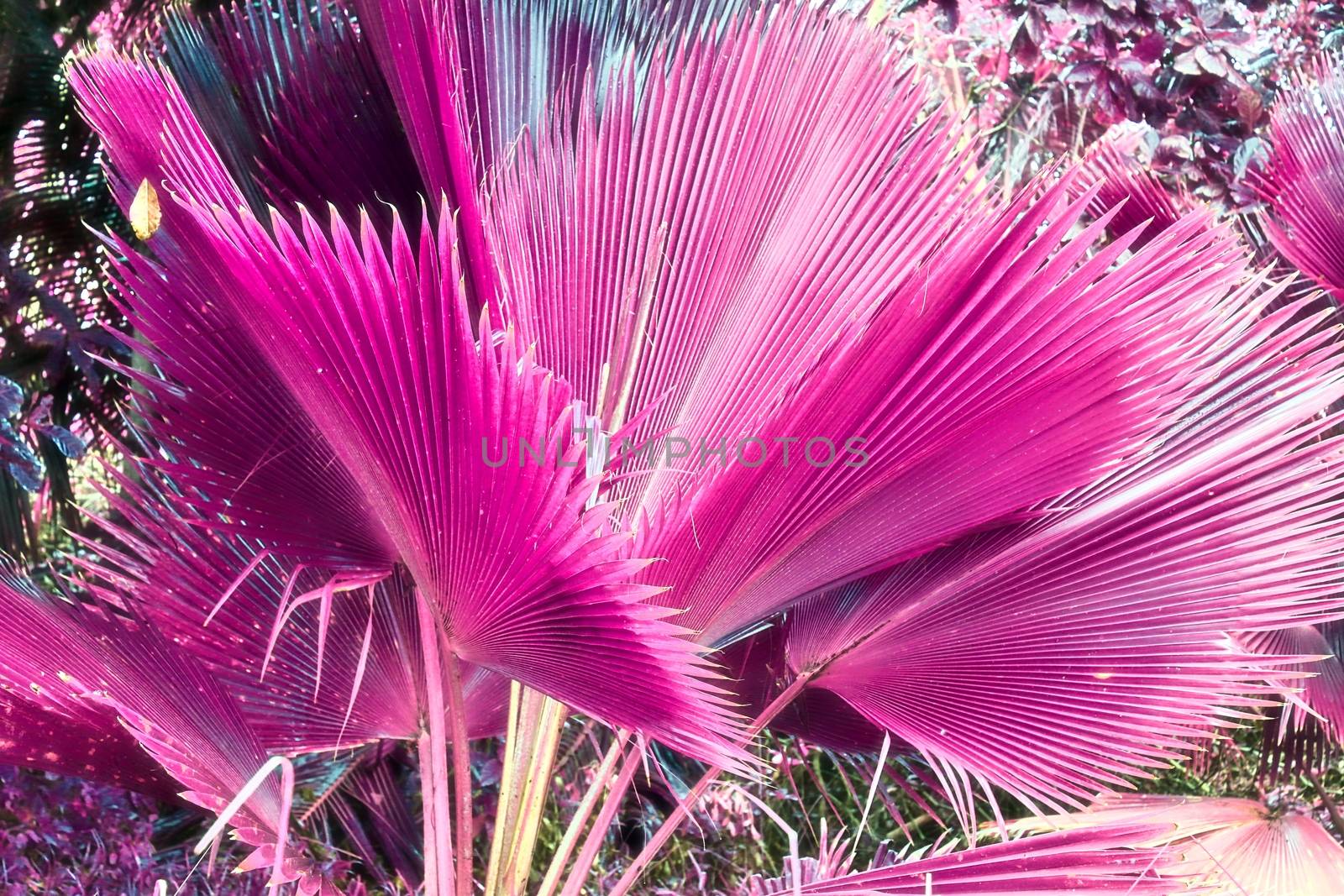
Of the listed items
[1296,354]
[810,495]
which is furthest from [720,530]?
[1296,354]

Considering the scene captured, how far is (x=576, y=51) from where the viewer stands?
164cm

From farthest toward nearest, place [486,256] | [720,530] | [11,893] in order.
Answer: [11,893] < [486,256] < [720,530]

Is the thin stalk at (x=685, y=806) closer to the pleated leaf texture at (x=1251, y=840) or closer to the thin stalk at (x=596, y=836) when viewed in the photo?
the thin stalk at (x=596, y=836)

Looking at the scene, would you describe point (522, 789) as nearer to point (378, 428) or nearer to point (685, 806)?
point (685, 806)

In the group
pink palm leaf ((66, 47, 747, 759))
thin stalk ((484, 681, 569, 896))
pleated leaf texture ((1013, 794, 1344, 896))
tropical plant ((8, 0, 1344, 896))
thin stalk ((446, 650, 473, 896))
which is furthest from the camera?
pleated leaf texture ((1013, 794, 1344, 896))

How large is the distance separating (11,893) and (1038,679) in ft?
5.80

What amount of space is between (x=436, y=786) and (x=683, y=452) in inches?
21.3

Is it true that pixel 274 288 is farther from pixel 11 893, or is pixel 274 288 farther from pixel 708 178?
pixel 11 893

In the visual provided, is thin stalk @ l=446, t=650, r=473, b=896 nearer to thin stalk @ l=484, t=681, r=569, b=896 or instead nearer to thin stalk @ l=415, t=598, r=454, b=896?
thin stalk @ l=415, t=598, r=454, b=896

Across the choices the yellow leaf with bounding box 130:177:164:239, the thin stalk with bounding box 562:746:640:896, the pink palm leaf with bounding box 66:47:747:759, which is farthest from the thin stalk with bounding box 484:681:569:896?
the yellow leaf with bounding box 130:177:164:239

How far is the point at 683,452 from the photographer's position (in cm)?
148

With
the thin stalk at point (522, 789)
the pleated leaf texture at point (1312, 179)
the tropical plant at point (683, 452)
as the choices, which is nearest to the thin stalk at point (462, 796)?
the tropical plant at point (683, 452)

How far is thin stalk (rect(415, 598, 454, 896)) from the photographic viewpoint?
1.29 metres

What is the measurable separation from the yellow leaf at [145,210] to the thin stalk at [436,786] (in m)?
0.54
